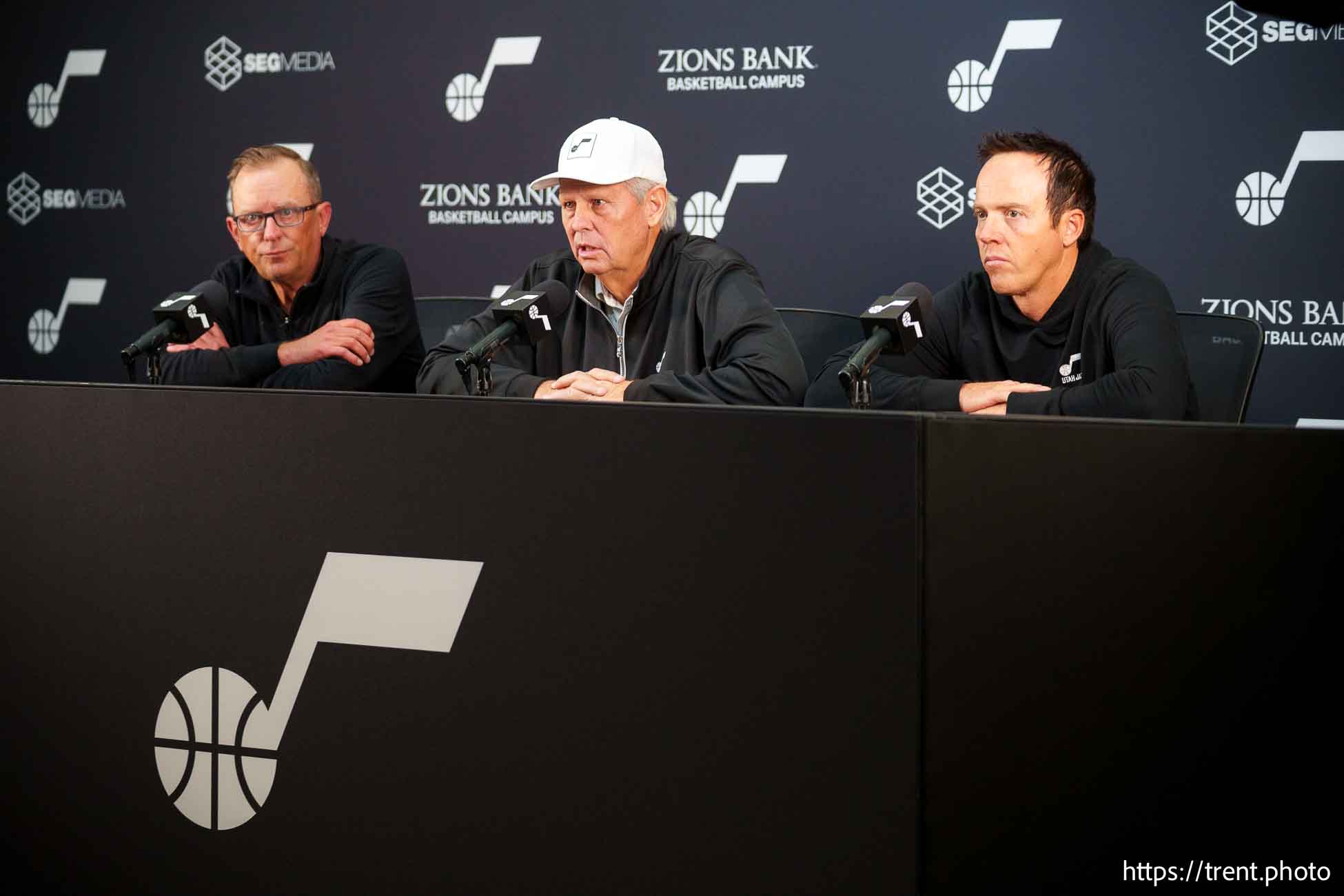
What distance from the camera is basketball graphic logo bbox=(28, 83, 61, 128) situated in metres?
4.64

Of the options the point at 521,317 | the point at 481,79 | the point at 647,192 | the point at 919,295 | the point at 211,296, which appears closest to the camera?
the point at 919,295

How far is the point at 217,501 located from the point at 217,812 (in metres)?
0.33

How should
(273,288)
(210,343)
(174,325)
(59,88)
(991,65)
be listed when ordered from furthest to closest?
(59,88), (991,65), (273,288), (210,343), (174,325)

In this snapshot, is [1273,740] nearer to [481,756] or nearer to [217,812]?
[481,756]

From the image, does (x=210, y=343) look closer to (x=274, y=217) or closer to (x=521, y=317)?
(x=274, y=217)

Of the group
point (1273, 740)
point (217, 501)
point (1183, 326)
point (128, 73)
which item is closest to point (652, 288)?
point (1183, 326)

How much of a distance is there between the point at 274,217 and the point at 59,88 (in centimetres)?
210

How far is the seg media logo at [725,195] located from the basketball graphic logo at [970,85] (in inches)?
20.6

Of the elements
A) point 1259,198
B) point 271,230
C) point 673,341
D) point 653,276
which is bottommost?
point 673,341

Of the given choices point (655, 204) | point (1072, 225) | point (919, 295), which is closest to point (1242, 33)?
point (1072, 225)

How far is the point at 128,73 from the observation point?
455 cm

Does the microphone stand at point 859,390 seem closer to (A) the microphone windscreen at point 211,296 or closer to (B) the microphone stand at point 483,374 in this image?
(B) the microphone stand at point 483,374

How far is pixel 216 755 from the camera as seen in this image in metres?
1.39

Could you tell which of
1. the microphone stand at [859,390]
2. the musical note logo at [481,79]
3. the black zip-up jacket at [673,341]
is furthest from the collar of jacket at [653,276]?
the musical note logo at [481,79]
